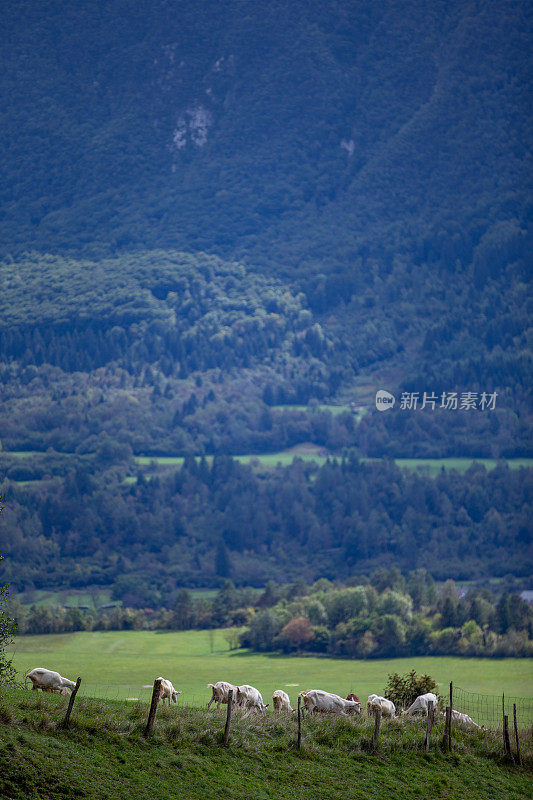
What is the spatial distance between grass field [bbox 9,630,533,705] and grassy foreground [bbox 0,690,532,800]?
44.5 meters

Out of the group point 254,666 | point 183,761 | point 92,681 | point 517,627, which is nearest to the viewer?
point 183,761

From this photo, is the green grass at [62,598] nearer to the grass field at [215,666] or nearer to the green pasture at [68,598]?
the green pasture at [68,598]

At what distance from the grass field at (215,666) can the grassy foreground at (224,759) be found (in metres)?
44.5

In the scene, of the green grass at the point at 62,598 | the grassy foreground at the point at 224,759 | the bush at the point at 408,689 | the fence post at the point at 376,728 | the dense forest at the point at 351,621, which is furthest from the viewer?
the green grass at the point at 62,598

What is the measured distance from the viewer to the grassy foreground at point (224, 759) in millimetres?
33062

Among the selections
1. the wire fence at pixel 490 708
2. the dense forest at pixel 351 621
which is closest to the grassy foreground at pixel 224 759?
the wire fence at pixel 490 708

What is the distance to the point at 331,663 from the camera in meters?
122

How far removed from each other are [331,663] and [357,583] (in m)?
56.3

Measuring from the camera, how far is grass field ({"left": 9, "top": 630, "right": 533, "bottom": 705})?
331ft

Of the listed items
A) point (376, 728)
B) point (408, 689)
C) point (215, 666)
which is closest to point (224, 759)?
point (376, 728)

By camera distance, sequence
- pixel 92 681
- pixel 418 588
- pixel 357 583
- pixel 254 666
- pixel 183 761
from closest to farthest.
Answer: pixel 183 761, pixel 92 681, pixel 254 666, pixel 418 588, pixel 357 583

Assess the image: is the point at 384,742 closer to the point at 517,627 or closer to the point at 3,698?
the point at 3,698

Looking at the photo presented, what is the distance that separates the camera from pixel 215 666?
11625 centimetres

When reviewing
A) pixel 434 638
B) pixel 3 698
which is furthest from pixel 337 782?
pixel 434 638
